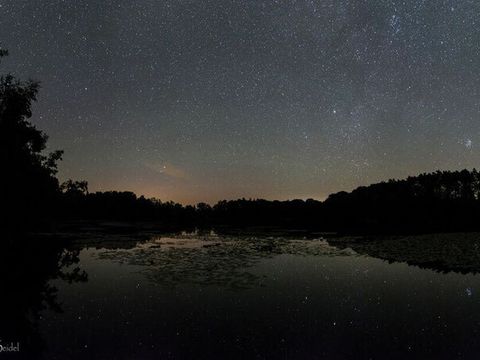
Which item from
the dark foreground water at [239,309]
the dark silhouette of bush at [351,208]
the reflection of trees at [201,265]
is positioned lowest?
the dark foreground water at [239,309]

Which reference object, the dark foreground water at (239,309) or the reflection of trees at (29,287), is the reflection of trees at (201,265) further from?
the reflection of trees at (29,287)

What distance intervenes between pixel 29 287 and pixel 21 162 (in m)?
11.0

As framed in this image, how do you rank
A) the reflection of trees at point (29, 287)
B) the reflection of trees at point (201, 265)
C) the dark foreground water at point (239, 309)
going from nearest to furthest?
the dark foreground water at point (239, 309) → the reflection of trees at point (29, 287) → the reflection of trees at point (201, 265)

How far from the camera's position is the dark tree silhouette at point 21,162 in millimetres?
22391

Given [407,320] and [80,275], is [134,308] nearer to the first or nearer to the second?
[80,275]

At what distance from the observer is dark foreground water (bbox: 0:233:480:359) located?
8.59 metres

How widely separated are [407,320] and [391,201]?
294 ft

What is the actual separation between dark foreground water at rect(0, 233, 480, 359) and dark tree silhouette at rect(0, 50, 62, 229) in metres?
Result: 3.82

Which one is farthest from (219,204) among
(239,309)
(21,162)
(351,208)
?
(239,309)

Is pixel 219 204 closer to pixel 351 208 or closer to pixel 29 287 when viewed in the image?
pixel 351 208

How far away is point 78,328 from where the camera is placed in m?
9.87

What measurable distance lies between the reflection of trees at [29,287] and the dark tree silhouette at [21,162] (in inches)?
123

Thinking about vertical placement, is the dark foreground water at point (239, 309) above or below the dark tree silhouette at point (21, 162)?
below

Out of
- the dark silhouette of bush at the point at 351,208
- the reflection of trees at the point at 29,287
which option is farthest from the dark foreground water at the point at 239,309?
the dark silhouette of bush at the point at 351,208
